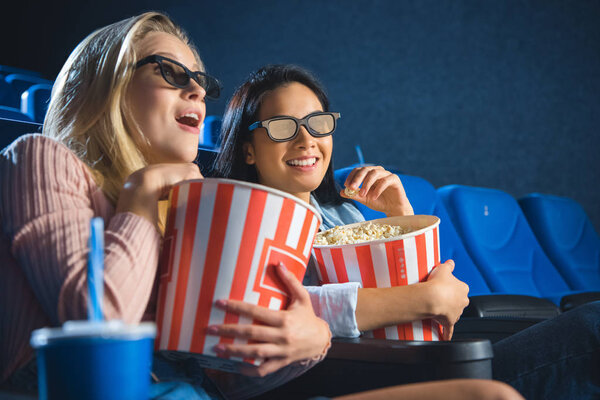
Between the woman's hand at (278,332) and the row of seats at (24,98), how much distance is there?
1.25 m

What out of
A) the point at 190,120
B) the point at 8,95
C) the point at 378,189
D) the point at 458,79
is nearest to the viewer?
the point at 190,120

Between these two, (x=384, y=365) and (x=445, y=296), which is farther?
(x=445, y=296)

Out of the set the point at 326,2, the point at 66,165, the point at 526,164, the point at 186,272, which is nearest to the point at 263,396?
the point at 186,272

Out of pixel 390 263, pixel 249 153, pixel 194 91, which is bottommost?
pixel 390 263

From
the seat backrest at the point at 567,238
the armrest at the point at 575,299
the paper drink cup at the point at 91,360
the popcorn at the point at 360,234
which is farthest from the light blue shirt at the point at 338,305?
the seat backrest at the point at 567,238

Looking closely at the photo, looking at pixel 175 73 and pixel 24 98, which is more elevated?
pixel 24 98

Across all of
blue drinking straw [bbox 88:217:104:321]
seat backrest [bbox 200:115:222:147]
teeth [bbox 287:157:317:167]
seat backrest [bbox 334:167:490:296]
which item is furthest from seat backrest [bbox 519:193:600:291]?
blue drinking straw [bbox 88:217:104:321]

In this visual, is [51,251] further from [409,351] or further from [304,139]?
[304,139]

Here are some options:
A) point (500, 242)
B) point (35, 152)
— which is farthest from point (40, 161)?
point (500, 242)

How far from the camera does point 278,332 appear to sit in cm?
69

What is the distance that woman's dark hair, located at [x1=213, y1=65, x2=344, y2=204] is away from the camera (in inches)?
56.5

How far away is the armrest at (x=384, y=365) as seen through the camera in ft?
2.52

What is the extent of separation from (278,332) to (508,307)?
4.13ft

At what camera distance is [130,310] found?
0.62 m
